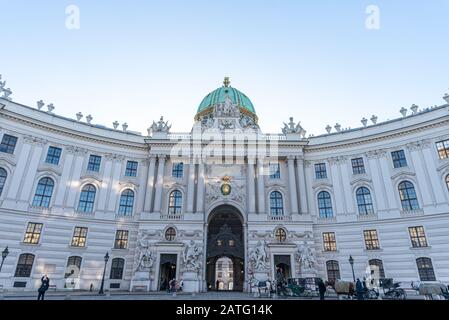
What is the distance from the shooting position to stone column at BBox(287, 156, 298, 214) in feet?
117

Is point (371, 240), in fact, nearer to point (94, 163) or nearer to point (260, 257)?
point (260, 257)

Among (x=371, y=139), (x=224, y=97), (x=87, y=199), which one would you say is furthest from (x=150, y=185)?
(x=371, y=139)

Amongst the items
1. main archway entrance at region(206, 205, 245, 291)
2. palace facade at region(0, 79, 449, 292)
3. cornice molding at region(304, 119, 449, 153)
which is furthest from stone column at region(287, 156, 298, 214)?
main archway entrance at region(206, 205, 245, 291)

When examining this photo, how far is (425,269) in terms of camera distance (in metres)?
29.2

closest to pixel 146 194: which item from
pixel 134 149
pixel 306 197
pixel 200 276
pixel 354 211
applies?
pixel 134 149

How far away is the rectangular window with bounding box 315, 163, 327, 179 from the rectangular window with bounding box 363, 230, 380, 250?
338 inches

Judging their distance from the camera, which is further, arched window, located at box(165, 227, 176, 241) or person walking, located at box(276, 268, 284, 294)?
arched window, located at box(165, 227, 176, 241)

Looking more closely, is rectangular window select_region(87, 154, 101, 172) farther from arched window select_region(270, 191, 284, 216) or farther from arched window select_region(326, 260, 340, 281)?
arched window select_region(326, 260, 340, 281)

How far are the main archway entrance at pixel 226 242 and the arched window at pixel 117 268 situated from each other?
1029cm

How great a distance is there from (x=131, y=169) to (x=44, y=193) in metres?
10.3

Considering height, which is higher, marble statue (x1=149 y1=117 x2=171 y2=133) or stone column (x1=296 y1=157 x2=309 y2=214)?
marble statue (x1=149 y1=117 x2=171 y2=133)

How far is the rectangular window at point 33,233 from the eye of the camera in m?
29.8
